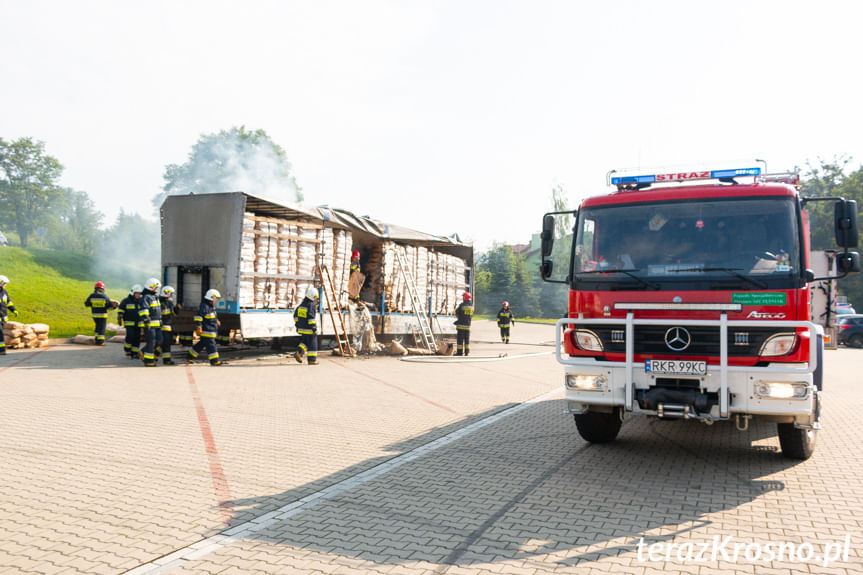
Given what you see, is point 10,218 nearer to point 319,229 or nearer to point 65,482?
point 319,229

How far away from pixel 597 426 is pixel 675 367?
155 cm

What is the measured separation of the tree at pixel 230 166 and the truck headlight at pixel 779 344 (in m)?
52.3

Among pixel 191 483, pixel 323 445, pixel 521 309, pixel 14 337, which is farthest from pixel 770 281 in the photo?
pixel 521 309

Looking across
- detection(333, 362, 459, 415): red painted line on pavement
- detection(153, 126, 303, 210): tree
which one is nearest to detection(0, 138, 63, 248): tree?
detection(153, 126, 303, 210): tree

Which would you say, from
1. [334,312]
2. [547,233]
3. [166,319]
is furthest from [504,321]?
[547,233]

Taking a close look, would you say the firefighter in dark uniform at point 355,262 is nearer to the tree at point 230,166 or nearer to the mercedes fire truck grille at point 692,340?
the mercedes fire truck grille at point 692,340

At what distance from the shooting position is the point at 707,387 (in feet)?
18.3

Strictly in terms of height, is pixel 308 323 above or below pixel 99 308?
below

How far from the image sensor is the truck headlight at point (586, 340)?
→ 20.0 feet

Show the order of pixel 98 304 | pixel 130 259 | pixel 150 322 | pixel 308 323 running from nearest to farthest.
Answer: pixel 150 322 → pixel 308 323 → pixel 98 304 → pixel 130 259

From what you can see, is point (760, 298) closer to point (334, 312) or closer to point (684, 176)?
point (684, 176)

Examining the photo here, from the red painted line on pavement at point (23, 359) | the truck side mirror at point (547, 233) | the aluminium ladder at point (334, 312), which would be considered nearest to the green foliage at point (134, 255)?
the red painted line on pavement at point (23, 359)

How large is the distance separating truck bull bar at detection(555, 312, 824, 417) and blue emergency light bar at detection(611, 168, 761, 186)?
1.76 meters

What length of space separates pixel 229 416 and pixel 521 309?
4389cm
